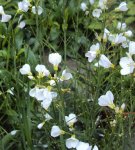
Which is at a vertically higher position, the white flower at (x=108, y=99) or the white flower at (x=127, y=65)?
the white flower at (x=127, y=65)

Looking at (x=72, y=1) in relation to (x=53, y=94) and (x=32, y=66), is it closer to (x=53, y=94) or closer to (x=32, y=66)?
(x=32, y=66)

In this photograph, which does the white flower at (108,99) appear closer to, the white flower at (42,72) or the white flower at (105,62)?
the white flower at (105,62)

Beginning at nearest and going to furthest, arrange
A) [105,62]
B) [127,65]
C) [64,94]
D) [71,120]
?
[127,65], [105,62], [71,120], [64,94]

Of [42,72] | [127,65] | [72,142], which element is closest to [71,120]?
[72,142]

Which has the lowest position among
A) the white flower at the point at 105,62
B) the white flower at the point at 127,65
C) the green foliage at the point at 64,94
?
the green foliage at the point at 64,94

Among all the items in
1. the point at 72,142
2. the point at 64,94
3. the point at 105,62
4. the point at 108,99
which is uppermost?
the point at 105,62

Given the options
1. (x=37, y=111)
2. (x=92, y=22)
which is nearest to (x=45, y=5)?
(x=92, y=22)

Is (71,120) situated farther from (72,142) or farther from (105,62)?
(105,62)

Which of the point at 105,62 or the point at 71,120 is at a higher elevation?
the point at 105,62

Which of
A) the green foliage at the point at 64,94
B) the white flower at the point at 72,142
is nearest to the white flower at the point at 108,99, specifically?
the green foliage at the point at 64,94

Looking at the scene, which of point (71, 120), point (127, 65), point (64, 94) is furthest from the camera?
point (64, 94)

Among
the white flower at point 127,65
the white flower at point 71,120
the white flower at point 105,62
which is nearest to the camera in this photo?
the white flower at point 127,65

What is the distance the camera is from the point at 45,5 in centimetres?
427

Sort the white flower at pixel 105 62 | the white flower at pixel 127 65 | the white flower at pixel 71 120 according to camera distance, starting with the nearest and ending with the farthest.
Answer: the white flower at pixel 127 65
the white flower at pixel 105 62
the white flower at pixel 71 120
